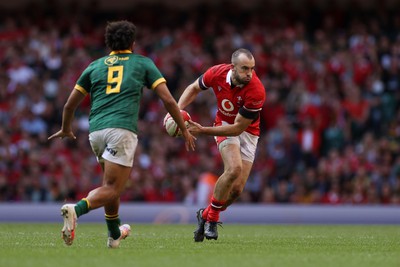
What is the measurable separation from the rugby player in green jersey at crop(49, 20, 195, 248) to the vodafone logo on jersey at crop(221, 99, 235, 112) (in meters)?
1.98

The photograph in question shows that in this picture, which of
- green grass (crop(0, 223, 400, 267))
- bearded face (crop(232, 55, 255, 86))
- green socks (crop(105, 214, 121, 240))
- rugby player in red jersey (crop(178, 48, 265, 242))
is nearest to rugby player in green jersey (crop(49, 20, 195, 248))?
green socks (crop(105, 214, 121, 240))

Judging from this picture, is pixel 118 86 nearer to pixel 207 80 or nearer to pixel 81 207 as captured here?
pixel 81 207

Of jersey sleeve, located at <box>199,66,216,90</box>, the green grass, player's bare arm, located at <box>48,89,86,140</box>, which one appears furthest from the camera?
jersey sleeve, located at <box>199,66,216,90</box>

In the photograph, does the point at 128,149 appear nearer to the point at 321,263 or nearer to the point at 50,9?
the point at 321,263

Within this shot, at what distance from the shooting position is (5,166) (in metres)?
21.4

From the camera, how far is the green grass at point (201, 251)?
27.9ft

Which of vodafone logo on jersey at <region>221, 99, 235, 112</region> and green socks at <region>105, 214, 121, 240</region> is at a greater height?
vodafone logo on jersey at <region>221, 99, 235, 112</region>

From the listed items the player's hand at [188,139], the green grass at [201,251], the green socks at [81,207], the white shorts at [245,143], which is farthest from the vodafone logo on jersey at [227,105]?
the green socks at [81,207]

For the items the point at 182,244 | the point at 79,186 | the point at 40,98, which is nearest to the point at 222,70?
the point at 182,244

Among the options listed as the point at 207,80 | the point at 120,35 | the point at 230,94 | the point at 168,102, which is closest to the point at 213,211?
the point at 230,94

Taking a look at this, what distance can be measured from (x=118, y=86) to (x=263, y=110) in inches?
539

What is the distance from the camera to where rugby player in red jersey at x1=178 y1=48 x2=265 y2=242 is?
11359 mm

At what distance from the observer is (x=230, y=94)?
11.8 metres

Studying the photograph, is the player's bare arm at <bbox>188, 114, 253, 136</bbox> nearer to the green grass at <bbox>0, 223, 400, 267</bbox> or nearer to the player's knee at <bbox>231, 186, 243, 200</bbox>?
the player's knee at <bbox>231, 186, 243, 200</bbox>
